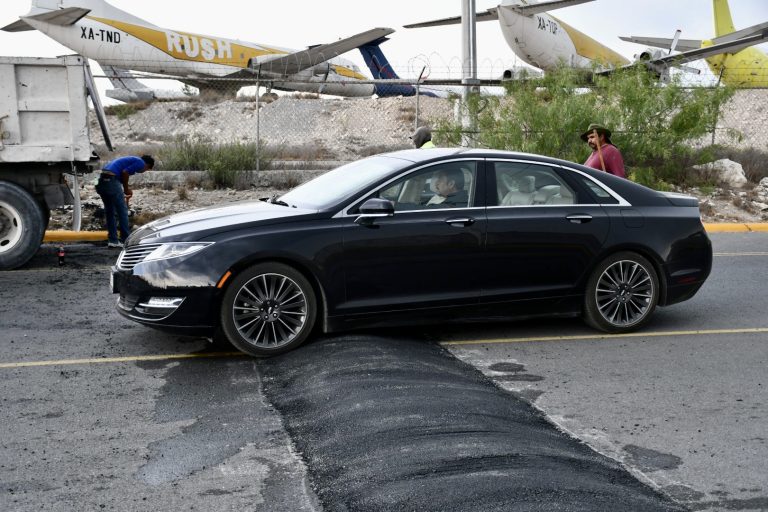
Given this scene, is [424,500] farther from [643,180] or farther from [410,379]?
[643,180]

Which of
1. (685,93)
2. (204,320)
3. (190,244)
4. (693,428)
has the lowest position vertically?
(693,428)

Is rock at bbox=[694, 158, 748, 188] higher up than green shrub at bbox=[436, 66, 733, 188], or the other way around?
green shrub at bbox=[436, 66, 733, 188]

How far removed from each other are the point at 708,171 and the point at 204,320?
17.4m

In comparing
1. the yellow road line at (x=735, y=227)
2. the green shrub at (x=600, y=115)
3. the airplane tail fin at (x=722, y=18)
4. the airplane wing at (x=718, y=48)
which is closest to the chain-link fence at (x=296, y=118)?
the airplane tail fin at (x=722, y=18)

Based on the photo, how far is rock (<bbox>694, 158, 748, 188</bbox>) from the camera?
22.3m

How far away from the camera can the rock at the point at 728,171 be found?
73.1 ft

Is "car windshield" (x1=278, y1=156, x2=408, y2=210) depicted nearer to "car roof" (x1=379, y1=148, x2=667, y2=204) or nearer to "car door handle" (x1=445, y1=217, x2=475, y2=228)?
"car roof" (x1=379, y1=148, x2=667, y2=204)

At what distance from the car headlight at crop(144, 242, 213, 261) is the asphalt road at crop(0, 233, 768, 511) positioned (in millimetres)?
814

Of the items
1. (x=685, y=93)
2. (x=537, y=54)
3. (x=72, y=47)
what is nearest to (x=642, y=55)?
(x=537, y=54)

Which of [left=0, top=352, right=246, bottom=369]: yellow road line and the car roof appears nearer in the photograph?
[left=0, top=352, right=246, bottom=369]: yellow road line

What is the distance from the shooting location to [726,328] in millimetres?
8930

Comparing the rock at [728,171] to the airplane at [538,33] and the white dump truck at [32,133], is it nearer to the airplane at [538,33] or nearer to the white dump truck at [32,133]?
the airplane at [538,33]

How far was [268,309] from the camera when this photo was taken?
7410 millimetres

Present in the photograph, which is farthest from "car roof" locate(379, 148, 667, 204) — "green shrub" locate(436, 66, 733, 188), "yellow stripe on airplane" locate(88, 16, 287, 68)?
"yellow stripe on airplane" locate(88, 16, 287, 68)
